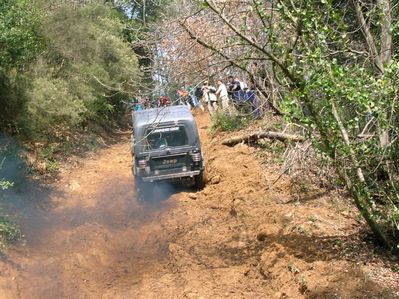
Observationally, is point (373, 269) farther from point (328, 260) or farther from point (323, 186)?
point (323, 186)

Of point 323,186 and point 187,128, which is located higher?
point 187,128

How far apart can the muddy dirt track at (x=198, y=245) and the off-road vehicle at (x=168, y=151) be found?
0.70 metres

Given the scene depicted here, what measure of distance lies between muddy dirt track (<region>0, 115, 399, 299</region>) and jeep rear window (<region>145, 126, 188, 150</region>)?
1.32 meters

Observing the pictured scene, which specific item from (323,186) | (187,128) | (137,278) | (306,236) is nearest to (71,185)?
(187,128)

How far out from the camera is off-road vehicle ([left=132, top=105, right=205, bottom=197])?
11656 mm

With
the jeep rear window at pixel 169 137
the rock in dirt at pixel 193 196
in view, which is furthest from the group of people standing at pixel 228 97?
the rock in dirt at pixel 193 196

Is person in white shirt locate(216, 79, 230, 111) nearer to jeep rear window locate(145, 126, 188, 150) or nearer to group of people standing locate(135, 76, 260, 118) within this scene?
group of people standing locate(135, 76, 260, 118)

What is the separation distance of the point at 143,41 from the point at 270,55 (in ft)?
7.43

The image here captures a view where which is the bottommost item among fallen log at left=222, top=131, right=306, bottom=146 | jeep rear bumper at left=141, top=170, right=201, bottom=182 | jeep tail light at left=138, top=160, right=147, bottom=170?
jeep rear bumper at left=141, top=170, right=201, bottom=182

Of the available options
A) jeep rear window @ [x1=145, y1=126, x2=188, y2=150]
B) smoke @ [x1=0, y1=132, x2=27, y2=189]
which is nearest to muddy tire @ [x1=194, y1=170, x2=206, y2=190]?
jeep rear window @ [x1=145, y1=126, x2=188, y2=150]

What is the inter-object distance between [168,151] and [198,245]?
9.90ft

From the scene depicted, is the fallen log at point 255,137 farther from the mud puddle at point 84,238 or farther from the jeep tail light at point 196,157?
the mud puddle at point 84,238

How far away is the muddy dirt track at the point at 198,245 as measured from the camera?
6.99 m

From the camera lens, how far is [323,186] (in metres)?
9.97
